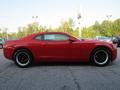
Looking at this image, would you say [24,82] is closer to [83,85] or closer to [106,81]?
[83,85]

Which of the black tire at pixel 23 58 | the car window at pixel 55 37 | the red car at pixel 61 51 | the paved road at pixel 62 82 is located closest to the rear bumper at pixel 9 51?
the red car at pixel 61 51

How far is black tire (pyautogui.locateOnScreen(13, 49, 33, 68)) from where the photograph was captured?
34.2 ft

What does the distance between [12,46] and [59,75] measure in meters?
3.04

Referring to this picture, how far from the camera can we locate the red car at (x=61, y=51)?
34.0 feet

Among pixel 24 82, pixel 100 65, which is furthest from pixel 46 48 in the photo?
pixel 24 82

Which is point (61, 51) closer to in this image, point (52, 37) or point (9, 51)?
point (52, 37)

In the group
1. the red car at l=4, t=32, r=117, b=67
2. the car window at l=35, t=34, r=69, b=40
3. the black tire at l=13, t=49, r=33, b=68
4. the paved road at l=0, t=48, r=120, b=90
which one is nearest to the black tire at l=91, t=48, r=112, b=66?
the red car at l=4, t=32, r=117, b=67

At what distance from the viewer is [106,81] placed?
23.3 feet

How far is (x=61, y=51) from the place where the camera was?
10.4 m

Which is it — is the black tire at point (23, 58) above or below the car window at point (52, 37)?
below

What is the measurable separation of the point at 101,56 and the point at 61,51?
63.5 inches

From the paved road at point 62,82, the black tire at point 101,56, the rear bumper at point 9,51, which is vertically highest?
the rear bumper at point 9,51

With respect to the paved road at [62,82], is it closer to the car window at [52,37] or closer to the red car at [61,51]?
the red car at [61,51]

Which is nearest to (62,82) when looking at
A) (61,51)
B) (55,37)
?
(61,51)
